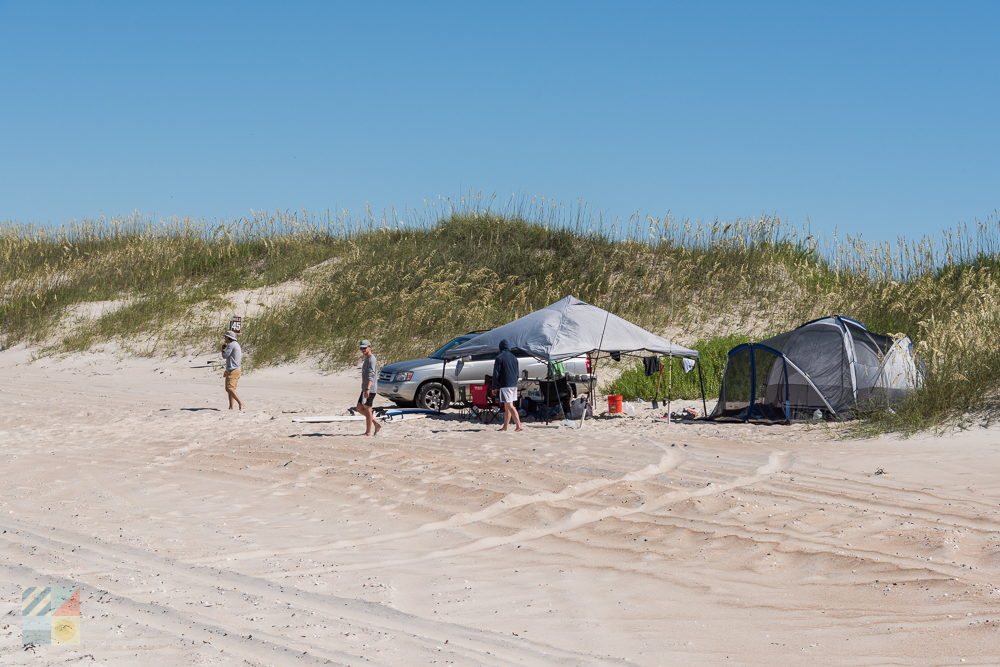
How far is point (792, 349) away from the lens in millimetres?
17594

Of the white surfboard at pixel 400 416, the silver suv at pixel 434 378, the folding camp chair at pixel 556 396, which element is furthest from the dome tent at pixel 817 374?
the white surfboard at pixel 400 416

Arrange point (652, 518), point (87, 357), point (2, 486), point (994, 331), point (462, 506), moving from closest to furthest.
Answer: point (652, 518), point (462, 506), point (2, 486), point (994, 331), point (87, 357)

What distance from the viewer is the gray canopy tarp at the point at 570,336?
1681 cm

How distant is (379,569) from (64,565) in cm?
241

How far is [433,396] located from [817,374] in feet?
23.7

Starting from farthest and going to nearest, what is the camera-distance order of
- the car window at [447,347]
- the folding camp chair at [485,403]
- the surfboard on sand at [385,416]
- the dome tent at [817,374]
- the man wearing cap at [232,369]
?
the car window at [447,347] < the man wearing cap at [232,369] < the folding camp chair at [485,403] < the surfboard on sand at [385,416] < the dome tent at [817,374]

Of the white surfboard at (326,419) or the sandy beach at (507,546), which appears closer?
the sandy beach at (507,546)

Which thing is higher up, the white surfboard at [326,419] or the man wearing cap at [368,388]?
the man wearing cap at [368,388]

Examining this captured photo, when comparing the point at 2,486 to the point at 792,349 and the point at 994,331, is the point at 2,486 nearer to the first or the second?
the point at 792,349

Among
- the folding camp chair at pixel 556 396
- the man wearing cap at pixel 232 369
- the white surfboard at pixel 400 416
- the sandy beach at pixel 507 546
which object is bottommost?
Answer: the sandy beach at pixel 507 546

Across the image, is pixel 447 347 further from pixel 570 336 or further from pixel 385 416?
pixel 570 336

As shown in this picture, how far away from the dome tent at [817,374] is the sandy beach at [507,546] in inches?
59.0

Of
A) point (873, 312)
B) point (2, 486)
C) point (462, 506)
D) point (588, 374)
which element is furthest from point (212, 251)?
point (462, 506)

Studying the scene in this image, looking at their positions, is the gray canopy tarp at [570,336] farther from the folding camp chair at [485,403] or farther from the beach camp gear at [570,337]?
the folding camp chair at [485,403]
